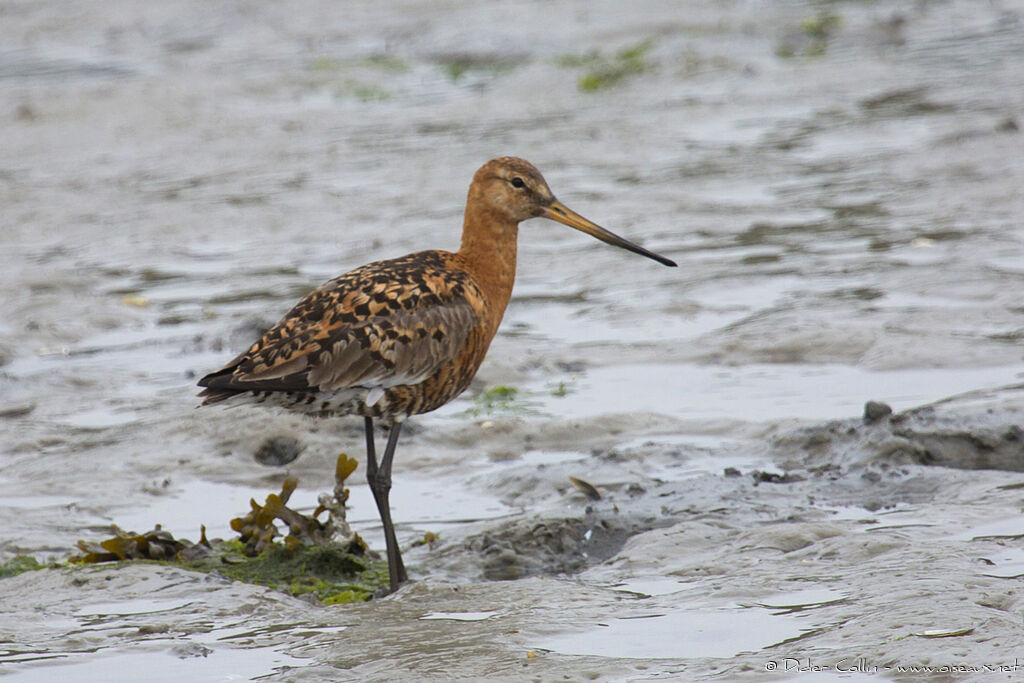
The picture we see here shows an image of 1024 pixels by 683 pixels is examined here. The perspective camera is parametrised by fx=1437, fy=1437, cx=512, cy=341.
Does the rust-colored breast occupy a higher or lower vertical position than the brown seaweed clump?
higher

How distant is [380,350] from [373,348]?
0.03 metres

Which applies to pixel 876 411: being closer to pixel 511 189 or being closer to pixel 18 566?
pixel 511 189

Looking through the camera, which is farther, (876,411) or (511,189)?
(876,411)

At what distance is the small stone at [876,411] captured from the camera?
5.60 metres

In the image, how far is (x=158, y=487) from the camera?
5.69 meters

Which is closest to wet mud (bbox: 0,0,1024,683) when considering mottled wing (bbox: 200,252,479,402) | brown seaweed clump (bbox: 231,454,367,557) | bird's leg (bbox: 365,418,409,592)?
bird's leg (bbox: 365,418,409,592)

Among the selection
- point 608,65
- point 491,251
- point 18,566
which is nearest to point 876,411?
point 491,251

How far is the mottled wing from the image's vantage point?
15.2 ft

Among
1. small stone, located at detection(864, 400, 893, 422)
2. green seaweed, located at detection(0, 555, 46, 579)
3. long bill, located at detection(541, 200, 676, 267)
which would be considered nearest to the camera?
green seaweed, located at detection(0, 555, 46, 579)

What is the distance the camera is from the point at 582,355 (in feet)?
22.9

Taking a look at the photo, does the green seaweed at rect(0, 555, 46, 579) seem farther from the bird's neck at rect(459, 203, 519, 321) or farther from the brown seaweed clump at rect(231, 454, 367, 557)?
the bird's neck at rect(459, 203, 519, 321)

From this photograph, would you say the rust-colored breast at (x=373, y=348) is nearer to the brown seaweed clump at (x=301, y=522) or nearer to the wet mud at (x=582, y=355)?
the brown seaweed clump at (x=301, y=522)

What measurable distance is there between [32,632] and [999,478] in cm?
332

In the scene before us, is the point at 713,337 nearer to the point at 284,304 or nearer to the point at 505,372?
the point at 505,372
